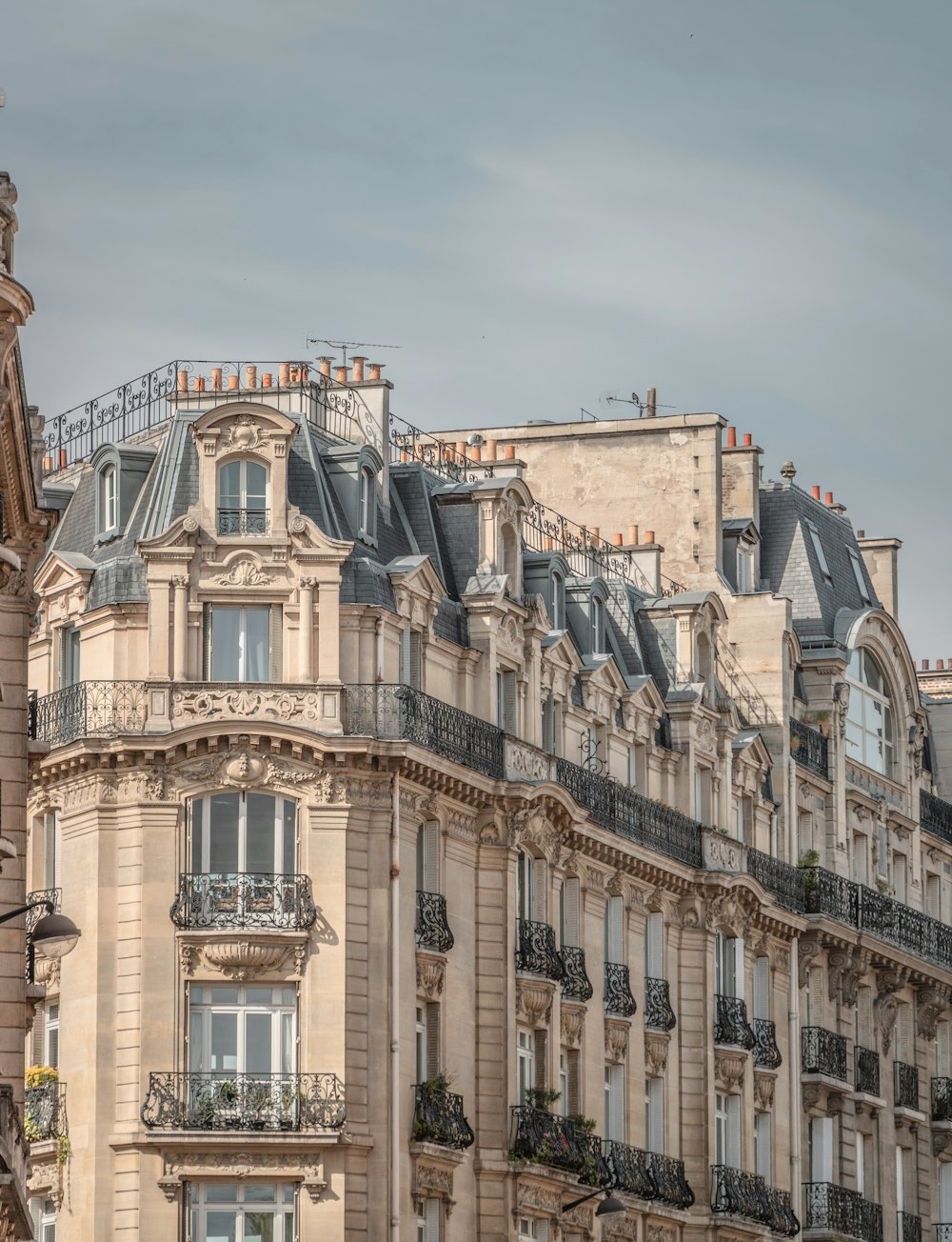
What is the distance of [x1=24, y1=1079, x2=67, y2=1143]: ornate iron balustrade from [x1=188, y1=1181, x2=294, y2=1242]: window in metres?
2.28

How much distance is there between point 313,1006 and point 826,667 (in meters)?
21.2

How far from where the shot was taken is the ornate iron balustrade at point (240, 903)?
55.6 meters

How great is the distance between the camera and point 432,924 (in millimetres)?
57844

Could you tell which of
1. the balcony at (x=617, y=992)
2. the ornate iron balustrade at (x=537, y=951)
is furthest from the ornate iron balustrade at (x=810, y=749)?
the ornate iron balustrade at (x=537, y=951)

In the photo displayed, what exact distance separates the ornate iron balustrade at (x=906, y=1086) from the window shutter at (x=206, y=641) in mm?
24291

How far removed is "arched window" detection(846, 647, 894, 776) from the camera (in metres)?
75.9

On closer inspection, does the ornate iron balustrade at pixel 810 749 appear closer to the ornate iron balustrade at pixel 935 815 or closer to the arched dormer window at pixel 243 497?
the ornate iron balustrade at pixel 935 815

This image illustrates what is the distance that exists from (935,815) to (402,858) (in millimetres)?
26335

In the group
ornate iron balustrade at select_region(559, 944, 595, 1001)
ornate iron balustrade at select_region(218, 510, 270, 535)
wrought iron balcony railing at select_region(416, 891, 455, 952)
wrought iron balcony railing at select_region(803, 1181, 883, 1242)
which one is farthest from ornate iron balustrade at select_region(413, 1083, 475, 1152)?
wrought iron balcony railing at select_region(803, 1181, 883, 1242)

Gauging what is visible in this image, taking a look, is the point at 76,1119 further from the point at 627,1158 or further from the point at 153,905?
→ the point at 627,1158

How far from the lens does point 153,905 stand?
5575 centimetres

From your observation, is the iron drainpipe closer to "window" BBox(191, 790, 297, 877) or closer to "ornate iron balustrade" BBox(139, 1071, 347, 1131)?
"ornate iron balustrade" BBox(139, 1071, 347, 1131)

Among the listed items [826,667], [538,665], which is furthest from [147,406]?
[826,667]

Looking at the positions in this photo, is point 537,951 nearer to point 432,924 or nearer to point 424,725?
point 432,924
